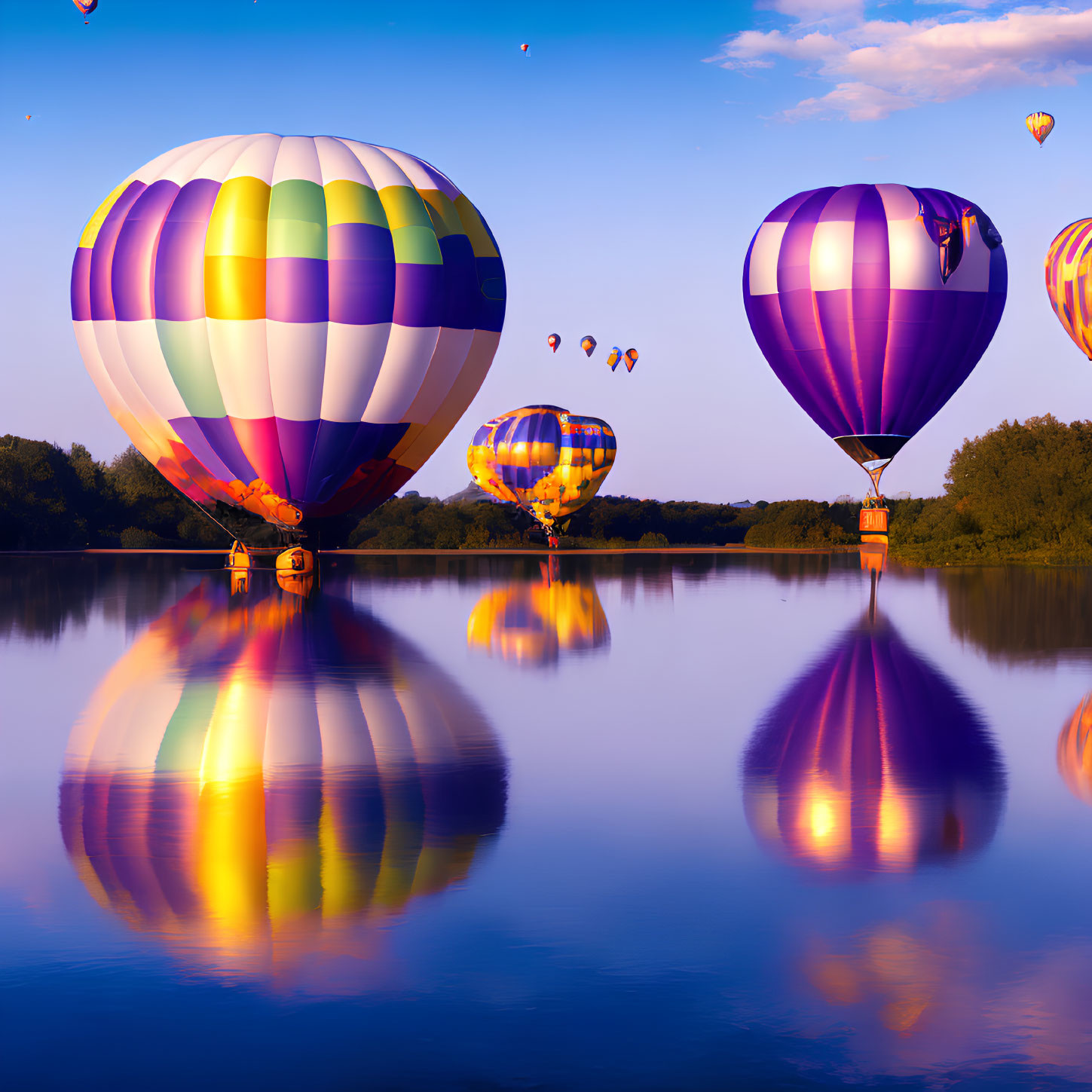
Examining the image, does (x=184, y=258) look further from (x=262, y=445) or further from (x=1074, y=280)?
(x=1074, y=280)

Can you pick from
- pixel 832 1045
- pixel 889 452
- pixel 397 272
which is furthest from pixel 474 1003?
pixel 889 452

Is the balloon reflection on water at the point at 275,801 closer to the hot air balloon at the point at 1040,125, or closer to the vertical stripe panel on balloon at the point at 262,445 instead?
the vertical stripe panel on balloon at the point at 262,445

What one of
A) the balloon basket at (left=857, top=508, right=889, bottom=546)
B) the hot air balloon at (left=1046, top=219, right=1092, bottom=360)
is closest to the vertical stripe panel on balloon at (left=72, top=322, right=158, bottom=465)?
the balloon basket at (left=857, top=508, right=889, bottom=546)

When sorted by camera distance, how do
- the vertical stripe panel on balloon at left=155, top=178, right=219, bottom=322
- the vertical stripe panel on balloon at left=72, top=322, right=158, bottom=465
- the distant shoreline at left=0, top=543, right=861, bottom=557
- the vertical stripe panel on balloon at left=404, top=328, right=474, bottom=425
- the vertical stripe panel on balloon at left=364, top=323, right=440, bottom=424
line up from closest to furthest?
the vertical stripe panel on balloon at left=155, top=178, right=219, bottom=322 < the vertical stripe panel on balloon at left=364, top=323, right=440, bottom=424 < the vertical stripe panel on balloon at left=404, top=328, right=474, bottom=425 < the vertical stripe panel on balloon at left=72, top=322, right=158, bottom=465 < the distant shoreline at left=0, top=543, right=861, bottom=557

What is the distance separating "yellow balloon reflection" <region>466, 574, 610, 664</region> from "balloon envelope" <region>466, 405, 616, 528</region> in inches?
988

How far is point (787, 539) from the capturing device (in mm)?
62125

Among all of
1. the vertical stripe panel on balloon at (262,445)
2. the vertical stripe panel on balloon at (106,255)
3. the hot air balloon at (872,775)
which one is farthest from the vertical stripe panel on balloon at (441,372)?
the hot air balloon at (872,775)

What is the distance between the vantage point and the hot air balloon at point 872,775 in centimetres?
593

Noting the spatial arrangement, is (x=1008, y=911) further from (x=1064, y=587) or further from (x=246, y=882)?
(x=1064, y=587)

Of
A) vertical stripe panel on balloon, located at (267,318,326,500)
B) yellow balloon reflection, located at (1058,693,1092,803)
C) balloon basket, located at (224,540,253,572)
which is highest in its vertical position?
vertical stripe panel on balloon, located at (267,318,326,500)

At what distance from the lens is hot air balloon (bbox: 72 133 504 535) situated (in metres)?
18.4

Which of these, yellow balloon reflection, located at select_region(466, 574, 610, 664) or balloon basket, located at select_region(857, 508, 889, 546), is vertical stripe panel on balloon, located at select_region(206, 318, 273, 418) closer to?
yellow balloon reflection, located at select_region(466, 574, 610, 664)

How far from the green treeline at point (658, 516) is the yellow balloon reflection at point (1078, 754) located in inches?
537

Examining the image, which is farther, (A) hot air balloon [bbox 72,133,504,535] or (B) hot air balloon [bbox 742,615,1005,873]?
(A) hot air balloon [bbox 72,133,504,535]
